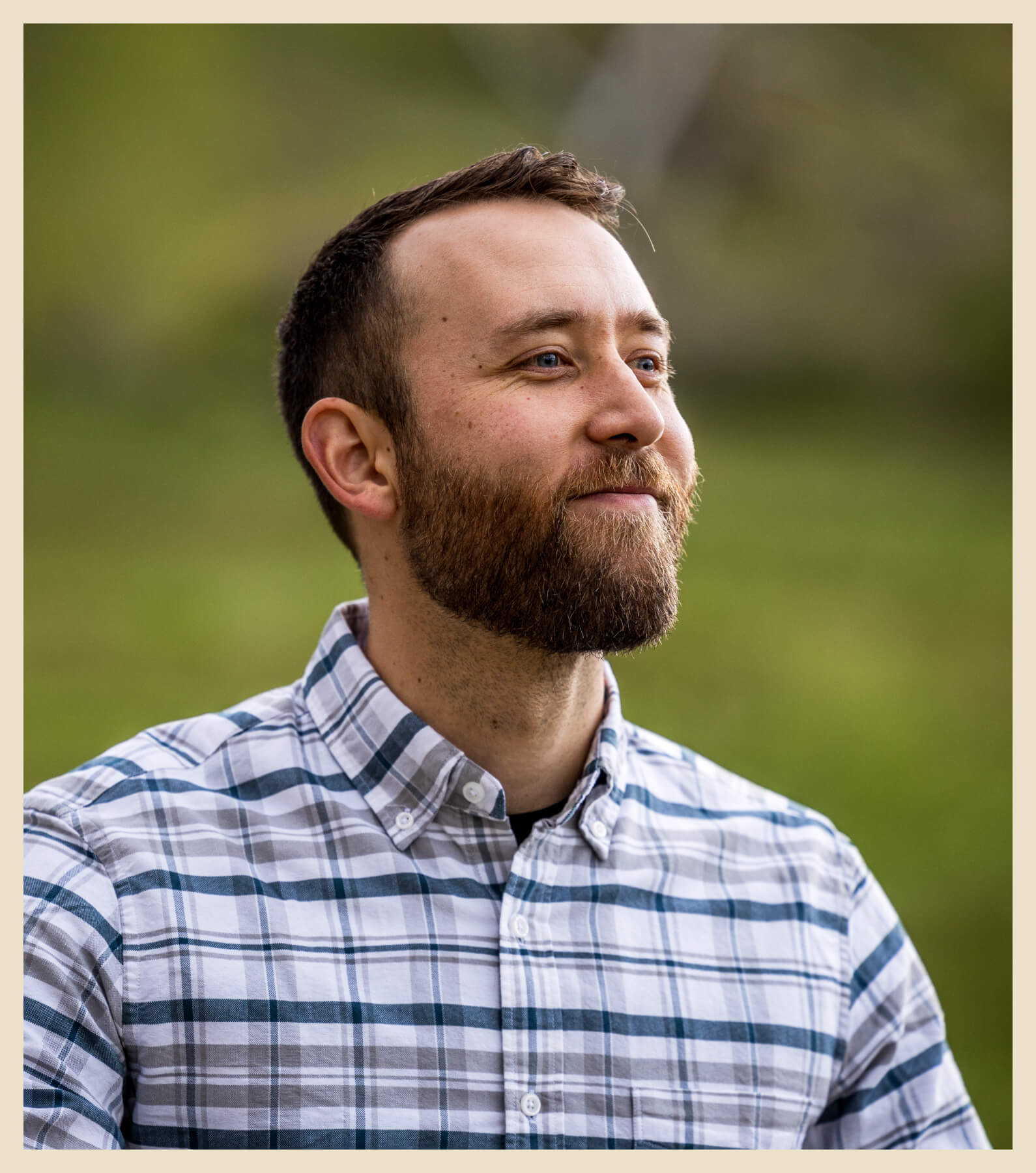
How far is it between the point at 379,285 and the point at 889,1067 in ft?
4.65

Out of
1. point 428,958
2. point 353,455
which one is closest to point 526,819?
point 428,958

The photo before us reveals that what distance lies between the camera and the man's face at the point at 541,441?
5.31 feet

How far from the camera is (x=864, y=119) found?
6699 mm

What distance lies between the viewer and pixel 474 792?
1.61 meters

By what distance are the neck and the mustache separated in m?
0.24

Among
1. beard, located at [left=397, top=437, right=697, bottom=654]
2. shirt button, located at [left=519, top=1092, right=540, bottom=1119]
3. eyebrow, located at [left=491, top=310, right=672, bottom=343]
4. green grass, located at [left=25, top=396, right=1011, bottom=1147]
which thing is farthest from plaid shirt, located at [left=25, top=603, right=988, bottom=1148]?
green grass, located at [left=25, top=396, right=1011, bottom=1147]

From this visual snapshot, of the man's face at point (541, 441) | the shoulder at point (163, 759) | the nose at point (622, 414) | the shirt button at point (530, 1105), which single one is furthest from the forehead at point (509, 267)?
the shirt button at point (530, 1105)

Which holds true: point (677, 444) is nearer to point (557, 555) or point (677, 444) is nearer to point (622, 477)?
point (622, 477)

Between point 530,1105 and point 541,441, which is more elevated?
point 541,441

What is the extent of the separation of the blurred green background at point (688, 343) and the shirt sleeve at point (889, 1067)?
12.5 ft

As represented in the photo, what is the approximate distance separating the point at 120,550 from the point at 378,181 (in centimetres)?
247

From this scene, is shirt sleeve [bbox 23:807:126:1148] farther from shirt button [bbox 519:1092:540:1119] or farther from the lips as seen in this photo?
the lips

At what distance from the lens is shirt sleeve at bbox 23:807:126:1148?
1.33m

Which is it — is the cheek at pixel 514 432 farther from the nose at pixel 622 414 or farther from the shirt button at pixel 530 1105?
the shirt button at pixel 530 1105
